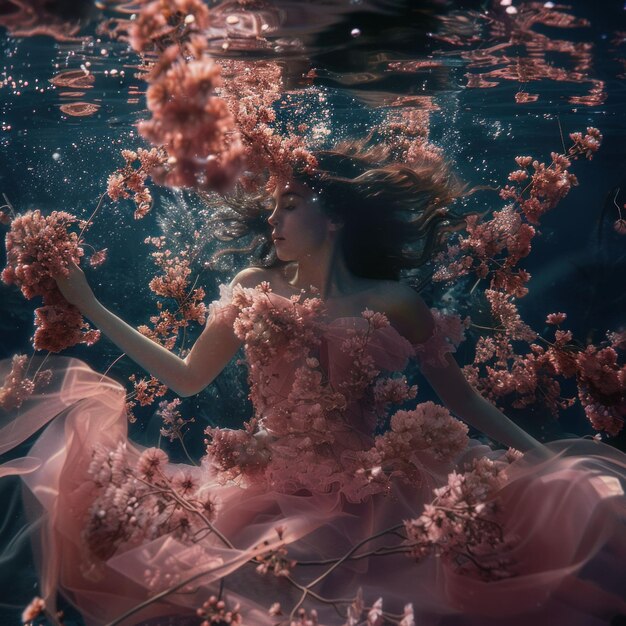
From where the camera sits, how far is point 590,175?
18906 mm

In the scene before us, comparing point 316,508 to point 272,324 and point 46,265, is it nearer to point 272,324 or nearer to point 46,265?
point 272,324

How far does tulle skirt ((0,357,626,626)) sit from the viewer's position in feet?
6.07

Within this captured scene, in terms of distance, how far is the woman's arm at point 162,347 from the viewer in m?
2.76

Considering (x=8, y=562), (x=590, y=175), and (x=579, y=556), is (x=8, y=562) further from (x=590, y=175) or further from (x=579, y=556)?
(x=590, y=175)

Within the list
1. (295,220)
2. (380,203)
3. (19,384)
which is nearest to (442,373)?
(380,203)

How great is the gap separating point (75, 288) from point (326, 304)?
159 cm

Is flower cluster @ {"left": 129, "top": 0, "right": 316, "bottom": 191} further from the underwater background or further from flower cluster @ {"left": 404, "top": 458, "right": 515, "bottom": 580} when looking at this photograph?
the underwater background

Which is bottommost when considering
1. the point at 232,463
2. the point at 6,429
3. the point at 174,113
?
the point at 232,463

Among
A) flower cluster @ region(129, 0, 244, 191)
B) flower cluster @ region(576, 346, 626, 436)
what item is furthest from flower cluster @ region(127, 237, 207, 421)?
flower cluster @ region(576, 346, 626, 436)

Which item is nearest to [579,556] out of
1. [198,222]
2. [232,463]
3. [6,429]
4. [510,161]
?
[232,463]

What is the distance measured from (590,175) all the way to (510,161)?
5.20 meters

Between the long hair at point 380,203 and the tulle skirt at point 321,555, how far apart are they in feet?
5.79

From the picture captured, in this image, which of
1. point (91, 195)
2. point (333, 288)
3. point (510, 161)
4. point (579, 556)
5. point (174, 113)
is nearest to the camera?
point (174, 113)

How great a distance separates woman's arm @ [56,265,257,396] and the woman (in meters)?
0.01
